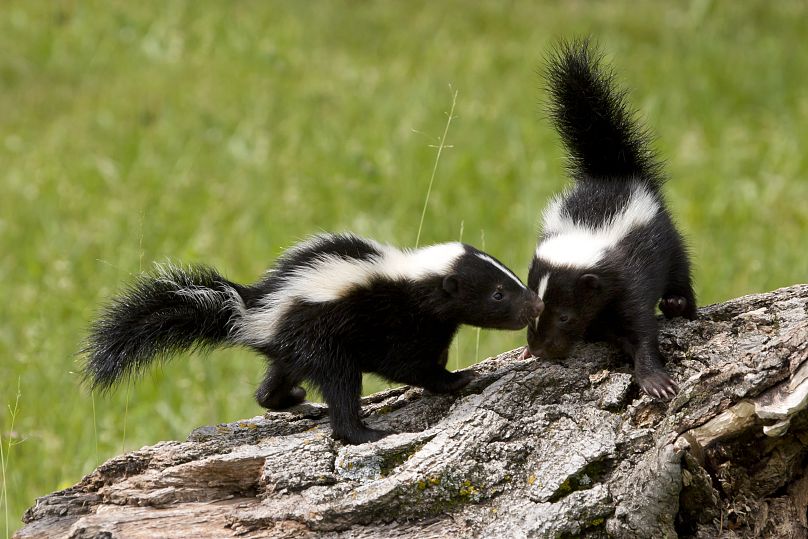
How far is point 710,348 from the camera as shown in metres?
4.22

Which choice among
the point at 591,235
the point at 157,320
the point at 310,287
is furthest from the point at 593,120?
the point at 157,320

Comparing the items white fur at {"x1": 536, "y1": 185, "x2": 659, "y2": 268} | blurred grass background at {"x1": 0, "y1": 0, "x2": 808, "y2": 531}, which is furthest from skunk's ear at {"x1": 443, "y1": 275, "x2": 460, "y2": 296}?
blurred grass background at {"x1": 0, "y1": 0, "x2": 808, "y2": 531}

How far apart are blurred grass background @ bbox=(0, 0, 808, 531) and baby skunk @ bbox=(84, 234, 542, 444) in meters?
2.03

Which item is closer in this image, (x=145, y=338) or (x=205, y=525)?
(x=205, y=525)

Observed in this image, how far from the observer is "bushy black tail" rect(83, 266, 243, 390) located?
15.1 feet

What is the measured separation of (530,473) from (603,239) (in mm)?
1760

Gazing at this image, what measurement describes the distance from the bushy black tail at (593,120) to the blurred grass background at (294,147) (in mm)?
1628

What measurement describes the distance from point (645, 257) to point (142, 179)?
705 centimetres

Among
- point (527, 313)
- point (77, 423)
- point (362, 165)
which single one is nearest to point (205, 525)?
point (527, 313)

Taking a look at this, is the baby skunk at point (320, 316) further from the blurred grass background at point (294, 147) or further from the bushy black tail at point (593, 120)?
the blurred grass background at point (294, 147)

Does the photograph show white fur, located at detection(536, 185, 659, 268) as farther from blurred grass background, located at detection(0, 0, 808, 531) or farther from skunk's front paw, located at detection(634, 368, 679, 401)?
blurred grass background, located at detection(0, 0, 808, 531)

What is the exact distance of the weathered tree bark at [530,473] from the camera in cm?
375

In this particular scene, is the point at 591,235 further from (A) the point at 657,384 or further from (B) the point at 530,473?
(B) the point at 530,473

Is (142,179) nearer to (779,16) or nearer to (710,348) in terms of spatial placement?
(710,348)
